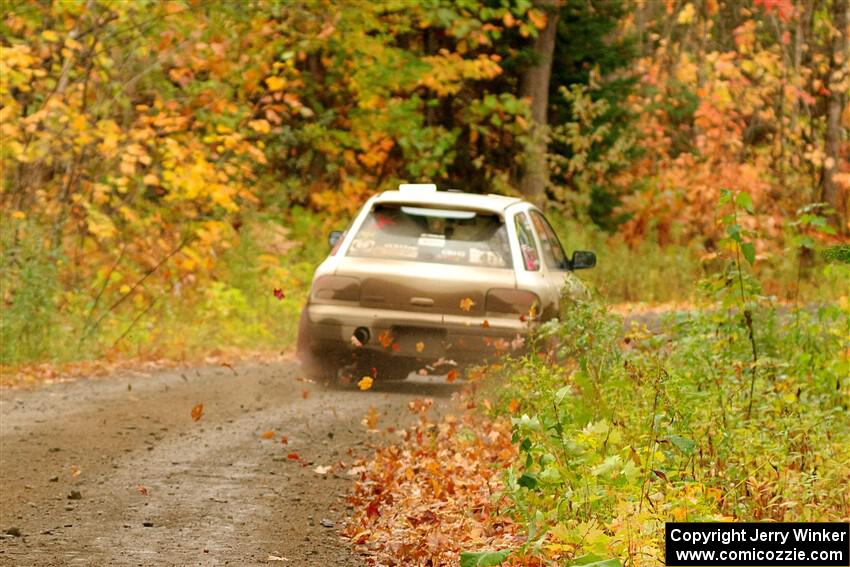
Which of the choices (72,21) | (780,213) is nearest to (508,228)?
(72,21)

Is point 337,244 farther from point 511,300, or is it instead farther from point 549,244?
point 549,244

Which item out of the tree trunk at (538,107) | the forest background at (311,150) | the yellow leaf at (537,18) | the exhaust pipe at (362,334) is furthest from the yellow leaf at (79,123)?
the tree trunk at (538,107)

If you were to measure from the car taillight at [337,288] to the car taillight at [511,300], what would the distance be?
116 centimetres

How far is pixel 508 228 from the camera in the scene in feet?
42.8

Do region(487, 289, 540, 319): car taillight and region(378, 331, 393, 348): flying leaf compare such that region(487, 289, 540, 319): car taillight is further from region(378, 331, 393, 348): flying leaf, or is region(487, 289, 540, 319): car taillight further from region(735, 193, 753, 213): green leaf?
region(735, 193, 753, 213): green leaf

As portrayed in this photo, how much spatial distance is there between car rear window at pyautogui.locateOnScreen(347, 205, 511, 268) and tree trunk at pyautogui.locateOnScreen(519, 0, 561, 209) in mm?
12125

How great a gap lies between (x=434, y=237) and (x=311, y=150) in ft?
41.4

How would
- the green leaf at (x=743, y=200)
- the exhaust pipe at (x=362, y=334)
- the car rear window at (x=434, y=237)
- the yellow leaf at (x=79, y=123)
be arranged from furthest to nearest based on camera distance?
the yellow leaf at (x=79, y=123), the car rear window at (x=434, y=237), the exhaust pipe at (x=362, y=334), the green leaf at (x=743, y=200)

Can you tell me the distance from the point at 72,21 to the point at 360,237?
7154mm

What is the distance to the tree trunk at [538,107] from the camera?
2505cm

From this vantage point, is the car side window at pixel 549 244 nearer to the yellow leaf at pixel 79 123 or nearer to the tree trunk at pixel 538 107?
the yellow leaf at pixel 79 123

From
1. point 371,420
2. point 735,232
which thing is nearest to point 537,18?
point 371,420

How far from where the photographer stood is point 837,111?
84.4 ft

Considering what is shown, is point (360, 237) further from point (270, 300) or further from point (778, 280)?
point (778, 280)
